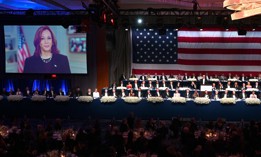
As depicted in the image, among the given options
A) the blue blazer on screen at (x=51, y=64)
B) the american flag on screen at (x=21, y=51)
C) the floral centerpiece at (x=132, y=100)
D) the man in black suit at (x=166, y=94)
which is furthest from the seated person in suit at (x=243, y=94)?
the american flag on screen at (x=21, y=51)

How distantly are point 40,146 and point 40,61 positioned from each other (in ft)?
40.4

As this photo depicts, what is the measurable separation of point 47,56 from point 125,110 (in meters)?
6.96

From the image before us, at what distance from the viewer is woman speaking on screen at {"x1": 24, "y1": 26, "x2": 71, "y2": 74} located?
20953mm

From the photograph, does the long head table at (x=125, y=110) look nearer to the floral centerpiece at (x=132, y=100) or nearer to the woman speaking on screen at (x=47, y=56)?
the floral centerpiece at (x=132, y=100)

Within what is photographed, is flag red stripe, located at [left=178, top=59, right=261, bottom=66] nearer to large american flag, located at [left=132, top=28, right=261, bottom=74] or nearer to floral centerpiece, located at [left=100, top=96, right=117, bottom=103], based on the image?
large american flag, located at [left=132, top=28, right=261, bottom=74]

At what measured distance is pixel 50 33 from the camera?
20938 mm

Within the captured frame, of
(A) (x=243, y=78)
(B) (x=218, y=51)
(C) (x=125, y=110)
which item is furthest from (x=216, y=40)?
(C) (x=125, y=110)

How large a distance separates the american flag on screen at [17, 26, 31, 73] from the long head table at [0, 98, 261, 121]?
14.6 feet

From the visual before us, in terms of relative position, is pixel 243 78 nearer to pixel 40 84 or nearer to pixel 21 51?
pixel 40 84

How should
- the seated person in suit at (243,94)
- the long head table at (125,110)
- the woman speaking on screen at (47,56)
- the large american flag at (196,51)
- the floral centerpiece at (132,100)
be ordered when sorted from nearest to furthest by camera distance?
1. the long head table at (125,110)
2. the floral centerpiece at (132,100)
3. the seated person in suit at (243,94)
4. the woman speaking on screen at (47,56)
5. the large american flag at (196,51)

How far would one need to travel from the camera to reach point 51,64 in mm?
21062

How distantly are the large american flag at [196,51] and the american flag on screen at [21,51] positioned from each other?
7.88m

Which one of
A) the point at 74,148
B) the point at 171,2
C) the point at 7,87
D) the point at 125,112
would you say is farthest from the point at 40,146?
the point at 7,87

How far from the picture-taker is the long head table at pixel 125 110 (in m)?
15.9
